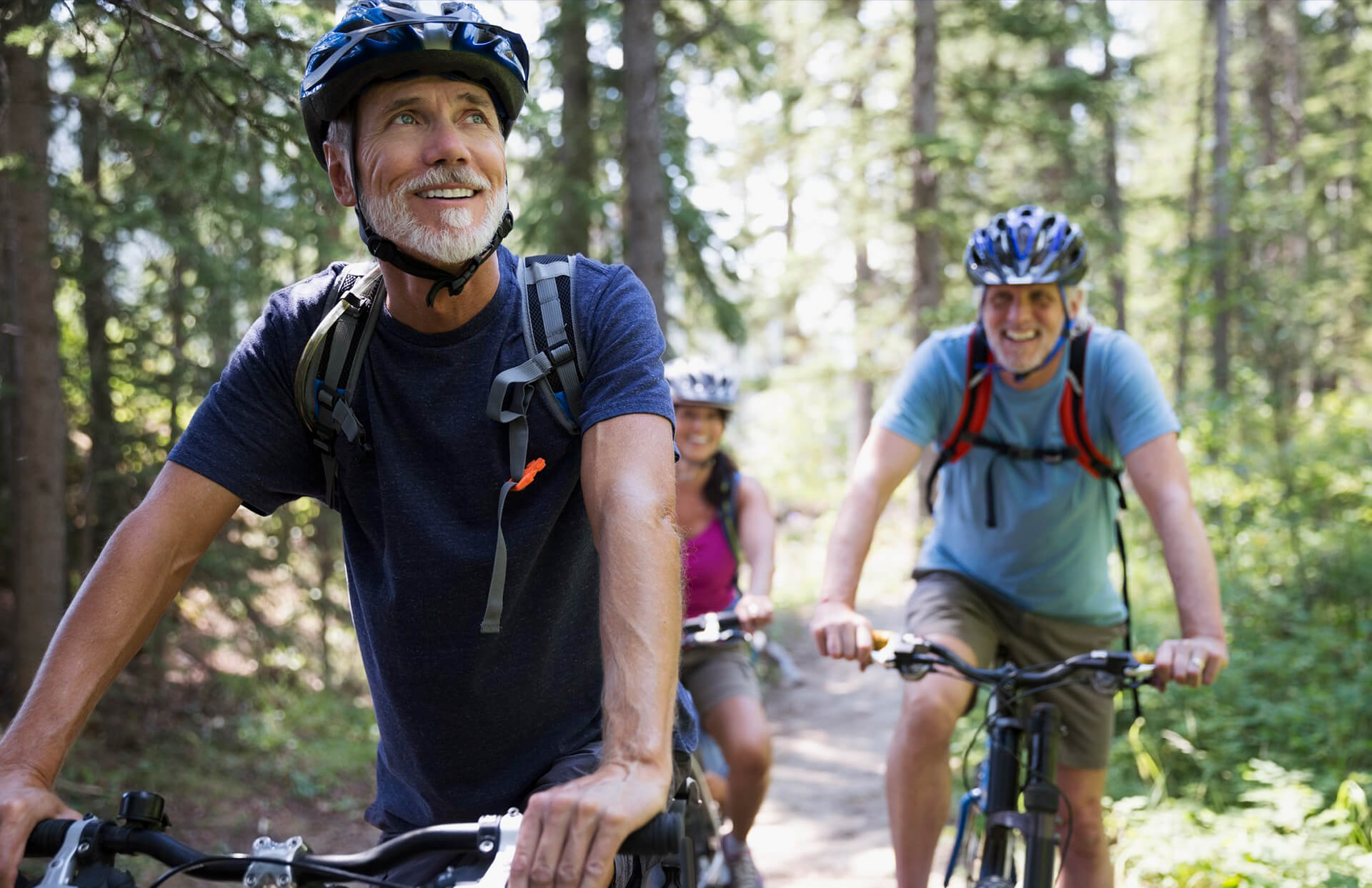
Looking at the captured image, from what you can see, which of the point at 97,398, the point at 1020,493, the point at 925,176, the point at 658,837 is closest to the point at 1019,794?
the point at 1020,493

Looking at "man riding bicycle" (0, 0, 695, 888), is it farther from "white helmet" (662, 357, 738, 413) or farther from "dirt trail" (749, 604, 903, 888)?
"white helmet" (662, 357, 738, 413)

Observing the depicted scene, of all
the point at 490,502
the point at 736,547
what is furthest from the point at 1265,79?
the point at 490,502

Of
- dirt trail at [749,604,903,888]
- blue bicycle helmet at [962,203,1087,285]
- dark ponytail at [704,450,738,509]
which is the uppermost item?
blue bicycle helmet at [962,203,1087,285]

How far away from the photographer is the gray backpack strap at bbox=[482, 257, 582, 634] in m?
2.39

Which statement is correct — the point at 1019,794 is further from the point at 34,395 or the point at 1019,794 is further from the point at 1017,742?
the point at 34,395

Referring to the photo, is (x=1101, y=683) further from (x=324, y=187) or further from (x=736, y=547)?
(x=324, y=187)

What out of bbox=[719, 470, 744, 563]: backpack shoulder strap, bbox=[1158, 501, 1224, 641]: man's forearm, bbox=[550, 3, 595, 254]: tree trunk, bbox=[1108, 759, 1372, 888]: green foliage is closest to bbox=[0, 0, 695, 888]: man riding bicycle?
bbox=[1158, 501, 1224, 641]: man's forearm

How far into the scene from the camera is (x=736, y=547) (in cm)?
629

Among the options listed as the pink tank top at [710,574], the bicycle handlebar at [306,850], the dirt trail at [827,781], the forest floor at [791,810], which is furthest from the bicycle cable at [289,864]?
the forest floor at [791,810]

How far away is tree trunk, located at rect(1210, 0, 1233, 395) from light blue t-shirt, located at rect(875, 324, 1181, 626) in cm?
1158

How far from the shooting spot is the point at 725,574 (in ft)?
20.4

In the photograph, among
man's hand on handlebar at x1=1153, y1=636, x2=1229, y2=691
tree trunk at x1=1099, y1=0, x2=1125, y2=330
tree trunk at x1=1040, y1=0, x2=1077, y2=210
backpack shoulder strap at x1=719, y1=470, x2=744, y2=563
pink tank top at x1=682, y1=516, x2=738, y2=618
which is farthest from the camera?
tree trunk at x1=1099, y1=0, x2=1125, y2=330

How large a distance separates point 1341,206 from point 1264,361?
9560 millimetres

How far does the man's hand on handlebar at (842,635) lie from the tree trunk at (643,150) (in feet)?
20.1
